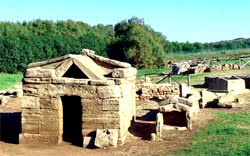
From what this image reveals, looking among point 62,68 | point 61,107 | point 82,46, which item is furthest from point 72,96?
point 82,46

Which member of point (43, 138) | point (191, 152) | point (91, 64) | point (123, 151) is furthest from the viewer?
point (91, 64)

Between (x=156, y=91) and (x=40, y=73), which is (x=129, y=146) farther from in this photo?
(x=156, y=91)

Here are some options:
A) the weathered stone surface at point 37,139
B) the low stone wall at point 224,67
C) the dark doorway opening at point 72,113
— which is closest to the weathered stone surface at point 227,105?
the dark doorway opening at point 72,113

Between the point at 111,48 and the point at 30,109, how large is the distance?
46.5 m

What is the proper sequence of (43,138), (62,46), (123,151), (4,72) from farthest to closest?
1. (62,46)
2. (4,72)
3. (43,138)
4. (123,151)

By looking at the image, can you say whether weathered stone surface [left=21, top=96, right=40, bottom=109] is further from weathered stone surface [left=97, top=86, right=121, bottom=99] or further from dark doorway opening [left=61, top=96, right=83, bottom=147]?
weathered stone surface [left=97, top=86, right=121, bottom=99]

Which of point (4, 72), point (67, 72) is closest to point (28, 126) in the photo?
point (67, 72)

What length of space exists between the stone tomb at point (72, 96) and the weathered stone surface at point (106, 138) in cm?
30

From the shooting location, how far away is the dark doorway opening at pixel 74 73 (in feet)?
53.2

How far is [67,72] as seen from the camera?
16719 millimetres

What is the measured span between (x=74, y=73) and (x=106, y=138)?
3252 millimetres

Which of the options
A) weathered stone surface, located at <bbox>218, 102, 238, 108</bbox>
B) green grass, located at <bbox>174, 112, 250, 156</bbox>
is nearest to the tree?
weathered stone surface, located at <bbox>218, 102, 238, 108</bbox>

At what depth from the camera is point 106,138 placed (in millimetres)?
14266

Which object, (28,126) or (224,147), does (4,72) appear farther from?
(224,147)
